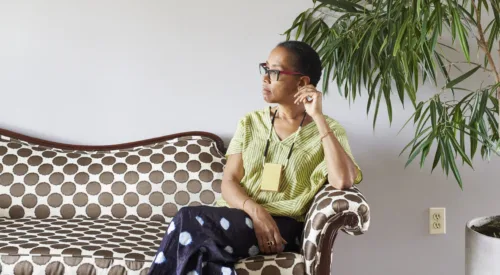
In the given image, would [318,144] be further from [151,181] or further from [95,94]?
[95,94]

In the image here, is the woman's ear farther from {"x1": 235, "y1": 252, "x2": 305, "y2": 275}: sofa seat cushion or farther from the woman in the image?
{"x1": 235, "y1": 252, "x2": 305, "y2": 275}: sofa seat cushion

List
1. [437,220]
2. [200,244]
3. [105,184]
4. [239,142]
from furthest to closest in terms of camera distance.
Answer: [437,220] < [105,184] < [239,142] < [200,244]

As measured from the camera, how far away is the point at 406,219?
126 inches

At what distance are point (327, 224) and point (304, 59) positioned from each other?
63 cm

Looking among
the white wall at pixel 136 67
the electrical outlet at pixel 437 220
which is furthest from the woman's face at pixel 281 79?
the electrical outlet at pixel 437 220

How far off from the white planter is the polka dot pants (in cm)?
83

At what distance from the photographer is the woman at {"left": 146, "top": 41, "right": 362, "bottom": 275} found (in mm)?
2150

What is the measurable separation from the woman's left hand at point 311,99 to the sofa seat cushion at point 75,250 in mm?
729

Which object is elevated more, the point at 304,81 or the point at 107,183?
the point at 304,81

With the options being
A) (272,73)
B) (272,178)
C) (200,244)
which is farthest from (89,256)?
(272,73)

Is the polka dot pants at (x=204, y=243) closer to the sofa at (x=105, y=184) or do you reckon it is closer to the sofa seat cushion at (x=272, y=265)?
the sofa seat cushion at (x=272, y=265)

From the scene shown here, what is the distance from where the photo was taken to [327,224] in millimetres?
2123

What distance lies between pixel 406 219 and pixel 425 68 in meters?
0.83

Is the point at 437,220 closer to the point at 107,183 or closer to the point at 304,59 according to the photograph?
the point at 304,59
